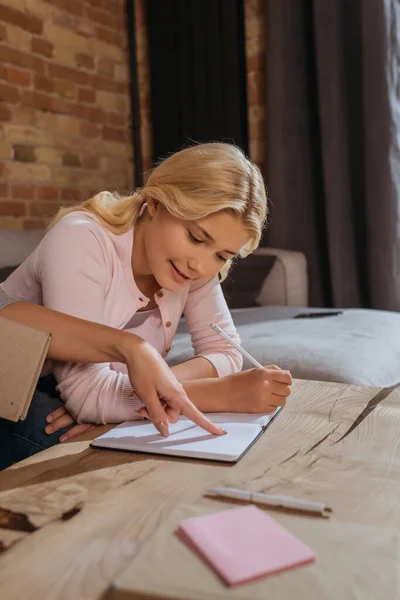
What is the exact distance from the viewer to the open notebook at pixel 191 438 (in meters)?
0.85

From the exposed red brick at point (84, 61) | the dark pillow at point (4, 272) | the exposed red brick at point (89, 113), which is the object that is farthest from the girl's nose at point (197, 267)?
the exposed red brick at point (84, 61)

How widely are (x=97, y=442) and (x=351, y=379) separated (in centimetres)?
91

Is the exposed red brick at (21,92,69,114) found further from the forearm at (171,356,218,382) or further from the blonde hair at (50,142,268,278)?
the forearm at (171,356,218,382)

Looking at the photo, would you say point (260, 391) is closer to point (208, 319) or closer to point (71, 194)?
point (208, 319)

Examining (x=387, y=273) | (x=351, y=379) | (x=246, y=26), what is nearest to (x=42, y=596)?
(x=351, y=379)

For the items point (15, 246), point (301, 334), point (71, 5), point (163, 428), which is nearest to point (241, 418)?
point (163, 428)

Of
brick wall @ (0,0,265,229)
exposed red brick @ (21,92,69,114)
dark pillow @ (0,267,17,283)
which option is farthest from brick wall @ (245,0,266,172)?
dark pillow @ (0,267,17,283)

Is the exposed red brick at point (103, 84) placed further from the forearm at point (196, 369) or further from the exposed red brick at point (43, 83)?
Answer: the forearm at point (196, 369)

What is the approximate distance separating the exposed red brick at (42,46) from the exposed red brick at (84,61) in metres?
0.18

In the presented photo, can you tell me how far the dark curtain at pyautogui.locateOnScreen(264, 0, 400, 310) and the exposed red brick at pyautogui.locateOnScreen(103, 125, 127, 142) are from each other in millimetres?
792

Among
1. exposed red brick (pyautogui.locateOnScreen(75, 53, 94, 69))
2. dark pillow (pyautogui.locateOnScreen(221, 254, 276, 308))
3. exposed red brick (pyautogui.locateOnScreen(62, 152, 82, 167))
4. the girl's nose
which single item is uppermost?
exposed red brick (pyautogui.locateOnScreen(75, 53, 94, 69))

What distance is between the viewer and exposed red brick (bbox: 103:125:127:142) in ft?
10.7

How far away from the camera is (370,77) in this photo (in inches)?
109

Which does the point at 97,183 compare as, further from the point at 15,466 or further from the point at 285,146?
the point at 15,466
